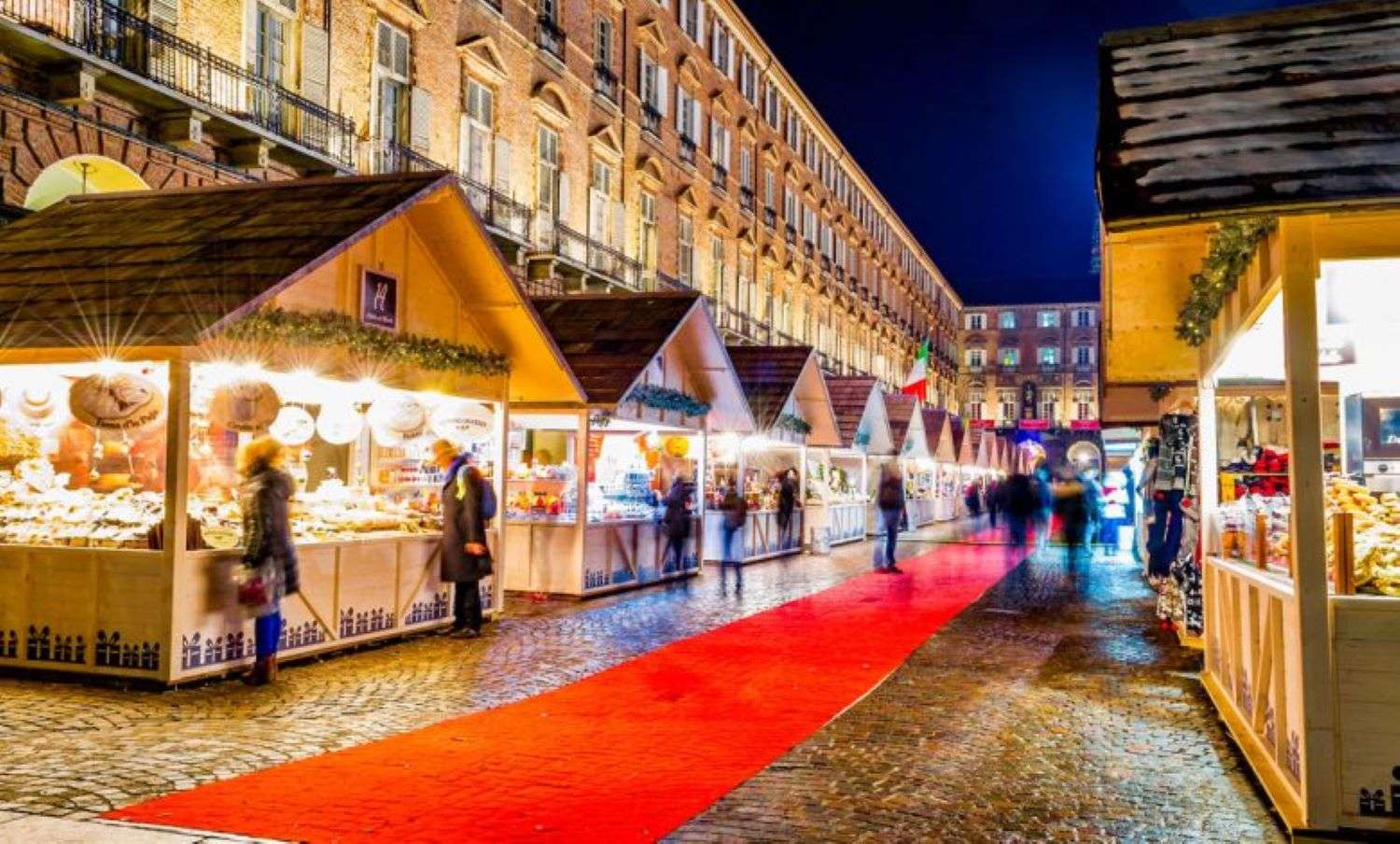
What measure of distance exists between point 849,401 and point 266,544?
21.1 metres

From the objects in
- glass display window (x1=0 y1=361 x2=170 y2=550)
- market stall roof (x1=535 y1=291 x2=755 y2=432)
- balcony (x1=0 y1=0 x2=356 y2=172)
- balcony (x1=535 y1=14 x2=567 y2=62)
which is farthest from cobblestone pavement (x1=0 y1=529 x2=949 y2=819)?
balcony (x1=535 y1=14 x2=567 y2=62)

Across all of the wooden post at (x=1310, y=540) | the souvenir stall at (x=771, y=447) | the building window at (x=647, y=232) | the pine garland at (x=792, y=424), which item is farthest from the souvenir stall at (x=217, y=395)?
the building window at (x=647, y=232)

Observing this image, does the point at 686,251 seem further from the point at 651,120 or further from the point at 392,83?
the point at 392,83

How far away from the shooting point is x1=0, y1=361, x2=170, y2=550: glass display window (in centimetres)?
898

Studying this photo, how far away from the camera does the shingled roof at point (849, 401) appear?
27797 millimetres

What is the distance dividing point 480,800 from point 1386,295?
5613 mm

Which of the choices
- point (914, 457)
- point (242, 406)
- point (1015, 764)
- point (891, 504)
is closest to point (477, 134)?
point (891, 504)

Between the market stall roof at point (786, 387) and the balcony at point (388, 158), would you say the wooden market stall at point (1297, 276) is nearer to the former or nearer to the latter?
the market stall roof at point (786, 387)

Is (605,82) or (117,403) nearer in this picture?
(117,403)

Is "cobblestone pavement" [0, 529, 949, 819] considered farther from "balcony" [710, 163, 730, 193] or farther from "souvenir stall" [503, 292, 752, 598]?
"balcony" [710, 163, 730, 193]

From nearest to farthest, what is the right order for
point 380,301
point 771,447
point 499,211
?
point 380,301, point 499,211, point 771,447

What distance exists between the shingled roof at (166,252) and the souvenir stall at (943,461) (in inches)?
1137

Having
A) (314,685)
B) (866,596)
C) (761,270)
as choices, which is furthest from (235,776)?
(761,270)

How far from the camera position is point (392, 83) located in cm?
2122
